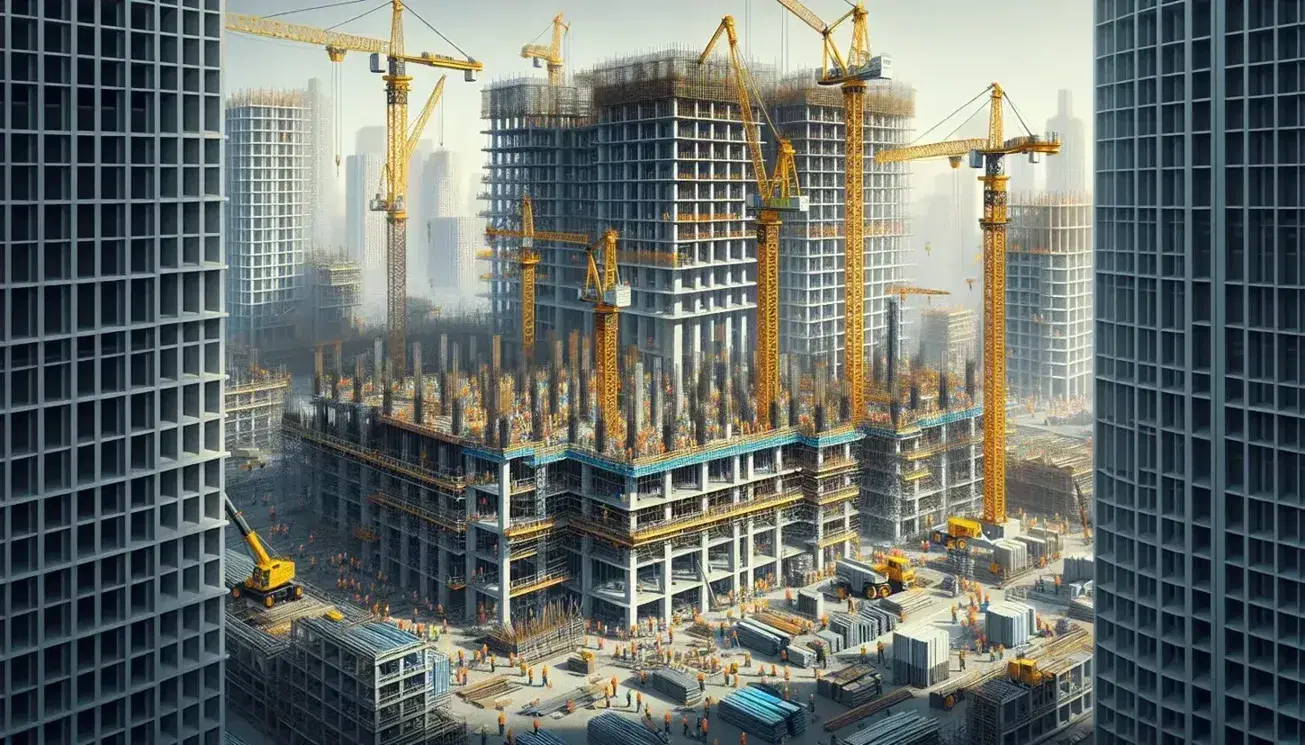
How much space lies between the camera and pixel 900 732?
50406mm

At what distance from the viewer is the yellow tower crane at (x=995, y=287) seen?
7950cm

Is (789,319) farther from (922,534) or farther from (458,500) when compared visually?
(458,500)

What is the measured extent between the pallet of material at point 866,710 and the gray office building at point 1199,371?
13.4 metres

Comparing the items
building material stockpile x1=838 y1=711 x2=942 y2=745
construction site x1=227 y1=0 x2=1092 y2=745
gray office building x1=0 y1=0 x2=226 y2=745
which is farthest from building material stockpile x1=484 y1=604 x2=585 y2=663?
gray office building x1=0 y1=0 x2=226 y2=745

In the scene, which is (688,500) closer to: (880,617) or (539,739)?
(880,617)

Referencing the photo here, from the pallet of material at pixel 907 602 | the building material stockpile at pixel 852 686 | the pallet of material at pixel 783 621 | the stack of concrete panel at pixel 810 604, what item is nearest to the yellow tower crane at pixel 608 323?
the pallet of material at pixel 783 621

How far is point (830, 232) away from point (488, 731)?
218ft

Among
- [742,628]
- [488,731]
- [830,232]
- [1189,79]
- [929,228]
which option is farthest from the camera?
[929,228]

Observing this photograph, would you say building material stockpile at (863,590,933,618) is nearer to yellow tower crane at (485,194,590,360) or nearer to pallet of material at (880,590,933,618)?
pallet of material at (880,590,933,618)

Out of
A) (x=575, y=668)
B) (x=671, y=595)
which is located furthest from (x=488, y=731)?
(x=671, y=595)

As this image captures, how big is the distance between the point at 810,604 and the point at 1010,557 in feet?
49.2

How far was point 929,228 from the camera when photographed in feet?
536

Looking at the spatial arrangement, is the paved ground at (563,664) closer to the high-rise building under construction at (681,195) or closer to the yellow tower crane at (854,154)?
the yellow tower crane at (854,154)

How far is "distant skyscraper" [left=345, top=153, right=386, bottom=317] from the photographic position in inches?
6270
